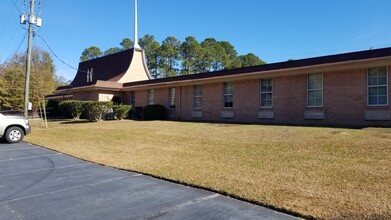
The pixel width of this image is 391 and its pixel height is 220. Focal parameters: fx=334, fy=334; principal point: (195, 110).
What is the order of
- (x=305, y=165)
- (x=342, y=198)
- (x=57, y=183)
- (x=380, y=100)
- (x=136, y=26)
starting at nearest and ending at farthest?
(x=342, y=198), (x=57, y=183), (x=305, y=165), (x=380, y=100), (x=136, y=26)

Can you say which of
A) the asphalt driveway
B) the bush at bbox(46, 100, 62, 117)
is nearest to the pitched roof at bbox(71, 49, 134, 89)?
the bush at bbox(46, 100, 62, 117)

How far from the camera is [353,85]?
15.9 metres

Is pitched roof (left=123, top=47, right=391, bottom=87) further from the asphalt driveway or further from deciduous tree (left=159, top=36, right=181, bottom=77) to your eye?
deciduous tree (left=159, top=36, right=181, bottom=77)

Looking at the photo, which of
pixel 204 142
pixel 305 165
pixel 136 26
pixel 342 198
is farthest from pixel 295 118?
pixel 136 26

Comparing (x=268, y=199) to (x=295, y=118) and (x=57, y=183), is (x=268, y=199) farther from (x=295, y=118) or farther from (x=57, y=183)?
(x=295, y=118)

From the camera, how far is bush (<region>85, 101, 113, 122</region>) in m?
23.9

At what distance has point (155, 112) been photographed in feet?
85.4

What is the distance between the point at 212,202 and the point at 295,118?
46.4ft

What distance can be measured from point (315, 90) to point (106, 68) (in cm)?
2820

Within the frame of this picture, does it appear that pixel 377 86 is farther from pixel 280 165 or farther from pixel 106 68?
pixel 106 68

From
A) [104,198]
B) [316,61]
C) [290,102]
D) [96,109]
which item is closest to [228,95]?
[290,102]

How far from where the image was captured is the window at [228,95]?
2175 centimetres

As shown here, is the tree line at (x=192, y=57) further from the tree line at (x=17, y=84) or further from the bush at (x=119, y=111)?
the bush at (x=119, y=111)

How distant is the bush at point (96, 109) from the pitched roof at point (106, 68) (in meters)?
10.3
